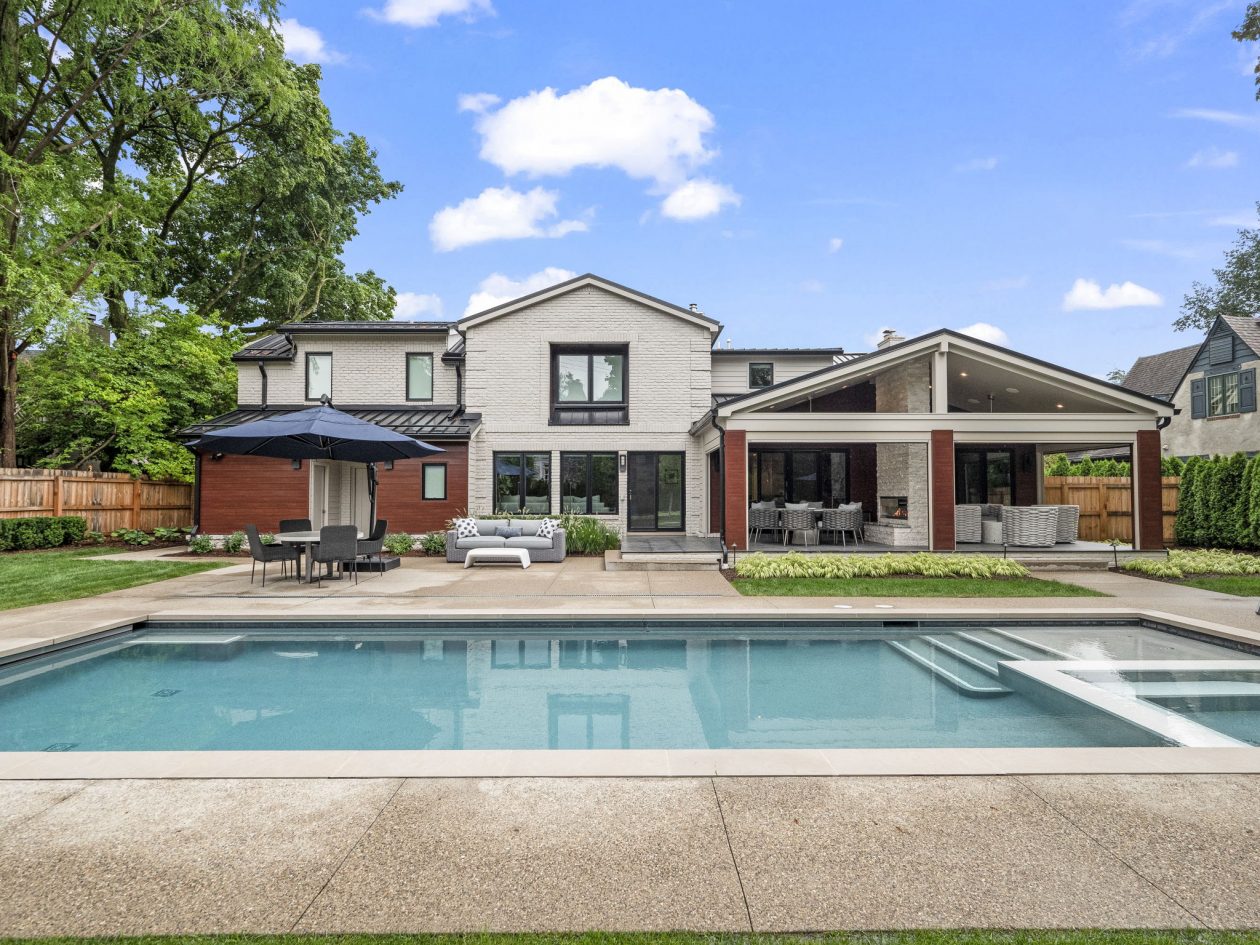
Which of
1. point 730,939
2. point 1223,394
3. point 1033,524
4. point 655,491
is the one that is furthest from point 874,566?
point 1223,394

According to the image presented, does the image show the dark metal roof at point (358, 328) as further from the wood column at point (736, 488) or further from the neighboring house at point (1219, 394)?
the neighboring house at point (1219, 394)

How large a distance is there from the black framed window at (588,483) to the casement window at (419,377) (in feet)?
15.1

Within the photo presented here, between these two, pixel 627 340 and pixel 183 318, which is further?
pixel 183 318

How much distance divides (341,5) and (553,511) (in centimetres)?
1587

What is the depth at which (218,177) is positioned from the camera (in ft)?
86.1

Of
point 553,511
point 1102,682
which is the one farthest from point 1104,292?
point 1102,682

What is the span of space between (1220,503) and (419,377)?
21115 millimetres

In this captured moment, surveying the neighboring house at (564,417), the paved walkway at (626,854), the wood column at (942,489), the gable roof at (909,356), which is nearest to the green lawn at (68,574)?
the neighboring house at (564,417)

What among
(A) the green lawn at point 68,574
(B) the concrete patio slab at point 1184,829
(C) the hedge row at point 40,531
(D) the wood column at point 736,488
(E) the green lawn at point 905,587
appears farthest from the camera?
(C) the hedge row at point 40,531

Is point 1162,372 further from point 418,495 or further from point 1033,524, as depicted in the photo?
point 418,495

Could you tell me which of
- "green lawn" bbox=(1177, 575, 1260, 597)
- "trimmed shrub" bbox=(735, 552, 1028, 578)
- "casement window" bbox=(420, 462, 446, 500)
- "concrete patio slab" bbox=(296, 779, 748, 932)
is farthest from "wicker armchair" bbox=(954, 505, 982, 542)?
"concrete patio slab" bbox=(296, 779, 748, 932)

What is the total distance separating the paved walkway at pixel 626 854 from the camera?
94.0 inches

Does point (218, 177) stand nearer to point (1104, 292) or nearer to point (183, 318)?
point (183, 318)

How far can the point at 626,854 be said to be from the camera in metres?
2.81
